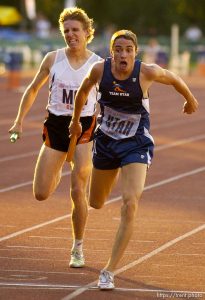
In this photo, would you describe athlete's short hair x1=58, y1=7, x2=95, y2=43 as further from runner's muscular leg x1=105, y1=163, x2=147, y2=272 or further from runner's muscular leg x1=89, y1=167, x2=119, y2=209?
runner's muscular leg x1=105, y1=163, x2=147, y2=272

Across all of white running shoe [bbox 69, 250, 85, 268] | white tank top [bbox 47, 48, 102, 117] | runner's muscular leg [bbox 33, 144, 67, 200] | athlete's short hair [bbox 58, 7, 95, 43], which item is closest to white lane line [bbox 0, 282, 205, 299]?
white running shoe [bbox 69, 250, 85, 268]

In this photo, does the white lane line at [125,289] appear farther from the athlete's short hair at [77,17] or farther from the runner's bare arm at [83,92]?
the athlete's short hair at [77,17]

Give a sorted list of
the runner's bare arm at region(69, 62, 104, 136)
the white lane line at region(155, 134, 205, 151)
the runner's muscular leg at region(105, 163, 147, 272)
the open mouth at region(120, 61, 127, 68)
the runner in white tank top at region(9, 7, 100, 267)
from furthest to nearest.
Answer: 1. the white lane line at region(155, 134, 205, 151)
2. the runner in white tank top at region(9, 7, 100, 267)
3. the runner's bare arm at region(69, 62, 104, 136)
4. the open mouth at region(120, 61, 127, 68)
5. the runner's muscular leg at region(105, 163, 147, 272)

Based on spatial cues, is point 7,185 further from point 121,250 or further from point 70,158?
point 121,250

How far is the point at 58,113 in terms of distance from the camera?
10609 mm

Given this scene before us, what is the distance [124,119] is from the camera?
31.6 ft

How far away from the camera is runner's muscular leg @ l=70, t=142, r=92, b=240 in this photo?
10312mm

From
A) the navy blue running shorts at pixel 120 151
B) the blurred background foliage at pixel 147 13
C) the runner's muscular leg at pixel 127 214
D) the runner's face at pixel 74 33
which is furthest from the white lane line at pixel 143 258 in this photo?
the blurred background foliage at pixel 147 13

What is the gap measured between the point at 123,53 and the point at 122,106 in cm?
42

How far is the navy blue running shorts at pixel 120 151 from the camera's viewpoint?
31.5ft

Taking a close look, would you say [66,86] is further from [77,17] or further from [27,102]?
[77,17]

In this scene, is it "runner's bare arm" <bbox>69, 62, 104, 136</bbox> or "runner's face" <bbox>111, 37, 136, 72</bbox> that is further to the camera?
"runner's bare arm" <bbox>69, 62, 104, 136</bbox>

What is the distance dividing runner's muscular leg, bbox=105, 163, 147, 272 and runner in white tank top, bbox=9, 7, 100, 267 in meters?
0.96

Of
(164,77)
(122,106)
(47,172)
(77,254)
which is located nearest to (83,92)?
(122,106)
